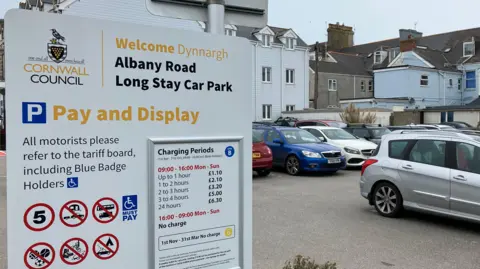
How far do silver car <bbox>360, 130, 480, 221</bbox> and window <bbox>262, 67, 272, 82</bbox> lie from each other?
104 ft

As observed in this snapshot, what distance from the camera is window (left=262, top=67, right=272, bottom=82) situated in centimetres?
4022

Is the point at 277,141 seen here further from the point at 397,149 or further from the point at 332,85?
the point at 332,85

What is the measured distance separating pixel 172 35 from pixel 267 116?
123 feet

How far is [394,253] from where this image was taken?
20.7ft

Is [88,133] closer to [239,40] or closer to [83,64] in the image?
[83,64]

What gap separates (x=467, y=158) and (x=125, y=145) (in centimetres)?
660

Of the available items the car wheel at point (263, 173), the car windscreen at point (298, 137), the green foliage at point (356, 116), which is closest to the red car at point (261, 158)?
the car wheel at point (263, 173)

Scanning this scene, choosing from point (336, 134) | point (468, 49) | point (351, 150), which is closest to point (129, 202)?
point (351, 150)

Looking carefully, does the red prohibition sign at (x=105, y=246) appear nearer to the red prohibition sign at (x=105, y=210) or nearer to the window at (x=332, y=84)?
the red prohibition sign at (x=105, y=210)

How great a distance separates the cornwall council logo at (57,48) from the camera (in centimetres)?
254

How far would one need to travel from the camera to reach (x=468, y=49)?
48.8 m

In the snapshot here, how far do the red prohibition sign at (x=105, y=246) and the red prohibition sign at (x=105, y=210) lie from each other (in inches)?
4.1

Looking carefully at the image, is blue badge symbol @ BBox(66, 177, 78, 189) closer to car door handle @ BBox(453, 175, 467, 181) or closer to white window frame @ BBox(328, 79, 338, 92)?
car door handle @ BBox(453, 175, 467, 181)

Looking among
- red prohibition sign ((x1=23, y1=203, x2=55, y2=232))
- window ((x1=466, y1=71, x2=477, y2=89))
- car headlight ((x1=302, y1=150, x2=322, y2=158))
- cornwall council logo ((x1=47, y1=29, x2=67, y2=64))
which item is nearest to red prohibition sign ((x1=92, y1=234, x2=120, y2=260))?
red prohibition sign ((x1=23, y1=203, x2=55, y2=232))
